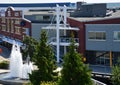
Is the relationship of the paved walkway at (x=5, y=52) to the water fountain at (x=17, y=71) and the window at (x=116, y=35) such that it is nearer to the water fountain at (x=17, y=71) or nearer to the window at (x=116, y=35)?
the window at (x=116, y=35)

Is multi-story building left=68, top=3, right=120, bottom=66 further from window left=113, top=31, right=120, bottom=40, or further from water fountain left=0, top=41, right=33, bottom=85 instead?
water fountain left=0, top=41, right=33, bottom=85

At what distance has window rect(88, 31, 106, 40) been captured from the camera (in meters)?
54.4

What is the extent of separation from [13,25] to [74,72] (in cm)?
5443

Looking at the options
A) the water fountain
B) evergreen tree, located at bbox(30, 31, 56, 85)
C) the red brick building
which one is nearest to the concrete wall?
the water fountain

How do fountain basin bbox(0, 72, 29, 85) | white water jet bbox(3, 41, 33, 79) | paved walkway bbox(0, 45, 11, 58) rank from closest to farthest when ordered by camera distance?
fountain basin bbox(0, 72, 29, 85), white water jet bbox(3, 41, 33, 79), paved walkway bbox(0, 45, 11, 58)

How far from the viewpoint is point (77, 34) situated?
2306 inches

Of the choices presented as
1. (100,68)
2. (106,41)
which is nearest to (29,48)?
(100,68)

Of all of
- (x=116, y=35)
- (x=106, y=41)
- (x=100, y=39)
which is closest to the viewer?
(x=116, y=35)

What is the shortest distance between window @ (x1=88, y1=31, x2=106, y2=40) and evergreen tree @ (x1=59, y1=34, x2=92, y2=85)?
3236cm

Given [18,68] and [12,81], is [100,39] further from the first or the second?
[12,81]

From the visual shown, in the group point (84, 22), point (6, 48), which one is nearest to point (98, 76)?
point (84, 22)

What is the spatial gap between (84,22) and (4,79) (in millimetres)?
17941

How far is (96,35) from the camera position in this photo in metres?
54.9

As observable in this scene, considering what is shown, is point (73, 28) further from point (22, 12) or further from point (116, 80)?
point (116, 80)
